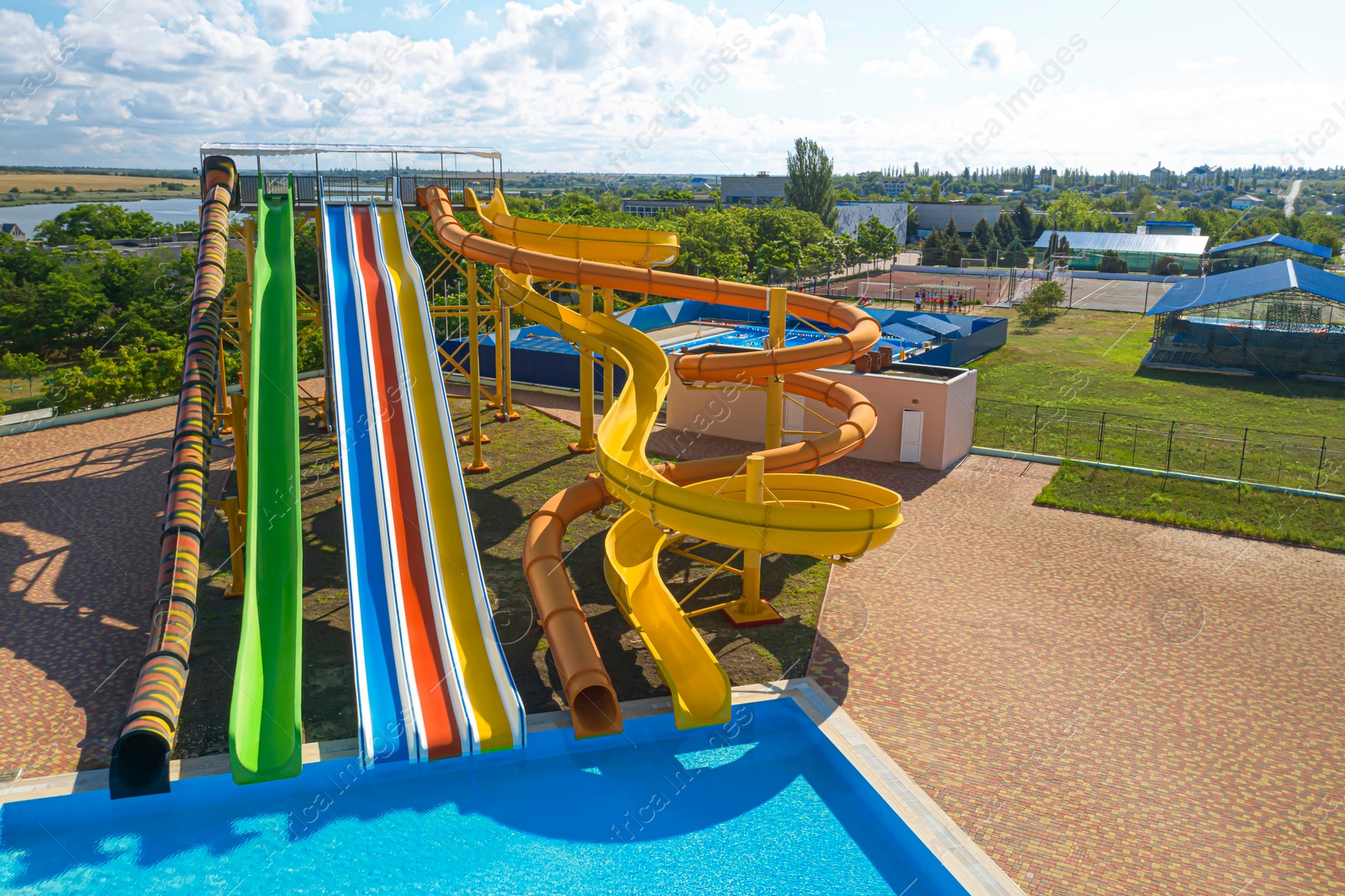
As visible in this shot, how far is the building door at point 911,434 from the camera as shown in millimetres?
22891

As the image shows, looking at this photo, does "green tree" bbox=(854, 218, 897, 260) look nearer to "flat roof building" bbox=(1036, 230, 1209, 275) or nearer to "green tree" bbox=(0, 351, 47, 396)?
"flat roof building" bbox=(1036, 230, 1209, 275)

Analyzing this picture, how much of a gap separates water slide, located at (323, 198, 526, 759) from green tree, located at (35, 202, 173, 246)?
235 ft

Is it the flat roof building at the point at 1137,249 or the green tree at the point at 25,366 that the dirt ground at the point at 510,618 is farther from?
the flat roof building at the point at 1137,249

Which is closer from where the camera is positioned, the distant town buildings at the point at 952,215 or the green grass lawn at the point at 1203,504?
the green grass lawn at the point at 1203,504

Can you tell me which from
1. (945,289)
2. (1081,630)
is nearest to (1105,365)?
(945,289)

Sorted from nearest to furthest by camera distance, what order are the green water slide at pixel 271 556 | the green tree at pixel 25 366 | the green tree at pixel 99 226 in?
the green water slide at pixel 271 556
the green tree at pixel 25 366
the green tree at pixel 99 226

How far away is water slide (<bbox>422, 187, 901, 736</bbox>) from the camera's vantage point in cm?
1197

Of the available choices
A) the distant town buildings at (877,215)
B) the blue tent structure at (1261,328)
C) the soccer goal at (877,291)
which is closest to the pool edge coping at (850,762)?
the blue tent structure at (1261,328)

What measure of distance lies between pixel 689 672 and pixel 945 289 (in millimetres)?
52603

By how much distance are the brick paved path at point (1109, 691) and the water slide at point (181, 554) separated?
27.5 feet

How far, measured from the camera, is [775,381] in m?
17.9

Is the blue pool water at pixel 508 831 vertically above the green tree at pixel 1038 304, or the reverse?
the green tree at pixel 1038 304

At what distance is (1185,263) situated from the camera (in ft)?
253

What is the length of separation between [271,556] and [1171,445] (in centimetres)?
2208
